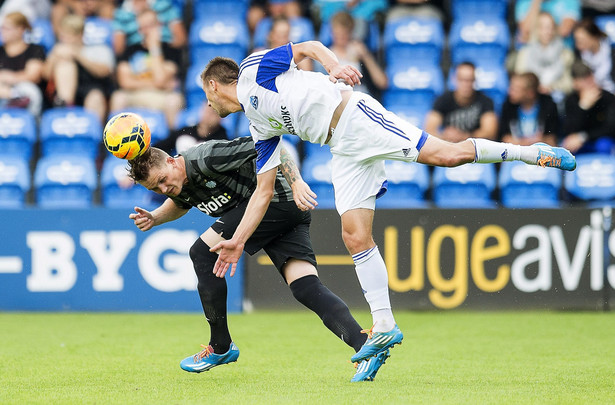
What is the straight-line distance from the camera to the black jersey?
6.01 metres

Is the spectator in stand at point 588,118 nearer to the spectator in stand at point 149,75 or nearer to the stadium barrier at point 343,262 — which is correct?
the stadium barrier at point 343,262

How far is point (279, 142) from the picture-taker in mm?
5828

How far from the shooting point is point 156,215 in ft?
20.6

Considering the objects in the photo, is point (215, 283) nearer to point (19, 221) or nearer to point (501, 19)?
point (19, 221)

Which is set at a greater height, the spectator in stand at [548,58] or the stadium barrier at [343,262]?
the spectator in stand at [548,58]

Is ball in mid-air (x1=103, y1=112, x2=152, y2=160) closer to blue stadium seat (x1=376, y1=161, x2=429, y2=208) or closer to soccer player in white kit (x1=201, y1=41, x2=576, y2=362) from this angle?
soccer player in white kit (x1=201, y1=41, x2=576, y2=362)

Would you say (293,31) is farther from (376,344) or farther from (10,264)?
(376,344)

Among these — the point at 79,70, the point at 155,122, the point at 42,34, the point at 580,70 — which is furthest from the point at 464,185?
the point at 42,34

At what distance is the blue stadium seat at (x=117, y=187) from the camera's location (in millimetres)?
10789

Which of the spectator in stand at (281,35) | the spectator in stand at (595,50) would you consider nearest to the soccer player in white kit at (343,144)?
the spectator in stand at (281,35)

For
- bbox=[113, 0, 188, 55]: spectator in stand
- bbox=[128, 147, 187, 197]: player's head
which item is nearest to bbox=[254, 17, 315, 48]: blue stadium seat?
bbox=[113, 0, 188, 55]: spectator in stand

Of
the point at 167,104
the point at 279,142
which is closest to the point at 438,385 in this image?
the point at 279,142

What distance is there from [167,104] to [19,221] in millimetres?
2509

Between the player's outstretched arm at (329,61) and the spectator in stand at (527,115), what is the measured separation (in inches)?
218
